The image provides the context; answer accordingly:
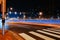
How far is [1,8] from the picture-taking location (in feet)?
30.8

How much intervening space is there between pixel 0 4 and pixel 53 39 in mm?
3653

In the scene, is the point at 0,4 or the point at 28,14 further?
the point at 28,14

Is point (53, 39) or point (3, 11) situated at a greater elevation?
point (3, 11)

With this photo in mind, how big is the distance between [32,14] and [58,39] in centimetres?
9127

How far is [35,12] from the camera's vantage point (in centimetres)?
10238

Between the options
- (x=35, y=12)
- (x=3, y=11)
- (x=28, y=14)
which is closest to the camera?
(x=3, y=11)

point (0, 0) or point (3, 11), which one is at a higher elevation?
point (0, 0)

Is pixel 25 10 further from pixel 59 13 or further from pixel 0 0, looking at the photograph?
pixel 0 0

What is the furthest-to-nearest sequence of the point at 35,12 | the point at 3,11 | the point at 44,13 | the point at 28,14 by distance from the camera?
the point at 35,12
the point at 28,14
the point at 44,13
the point at 3,11

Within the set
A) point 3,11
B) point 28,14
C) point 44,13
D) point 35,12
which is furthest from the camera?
point 35,12

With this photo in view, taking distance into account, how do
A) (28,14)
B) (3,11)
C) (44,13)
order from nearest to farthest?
(3,11), (44,13), (28,14)

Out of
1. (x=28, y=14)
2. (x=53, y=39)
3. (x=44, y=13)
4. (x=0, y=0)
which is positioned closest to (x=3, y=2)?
(x=0, y=0)

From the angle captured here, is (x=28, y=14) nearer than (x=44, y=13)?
No

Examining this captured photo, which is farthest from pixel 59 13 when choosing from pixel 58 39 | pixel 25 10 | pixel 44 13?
pixel 58 39
